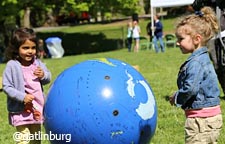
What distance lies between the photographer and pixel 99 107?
4.51 m

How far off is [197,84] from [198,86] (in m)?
0.02

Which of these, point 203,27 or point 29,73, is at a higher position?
point 203,27

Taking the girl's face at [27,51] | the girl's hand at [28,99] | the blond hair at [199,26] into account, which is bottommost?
the girl's hand at [28,99]

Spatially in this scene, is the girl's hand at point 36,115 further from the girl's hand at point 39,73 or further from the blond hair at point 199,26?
the blond hair at point 199,26

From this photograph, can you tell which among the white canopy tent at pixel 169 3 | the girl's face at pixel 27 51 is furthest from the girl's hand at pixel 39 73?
the white canopy tent at pixel 169 3

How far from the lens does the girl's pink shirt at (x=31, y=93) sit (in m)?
5.11

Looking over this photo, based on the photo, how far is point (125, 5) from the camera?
29344 millimetres

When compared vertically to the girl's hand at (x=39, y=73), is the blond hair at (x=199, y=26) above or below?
above

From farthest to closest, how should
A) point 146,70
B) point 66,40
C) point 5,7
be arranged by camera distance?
1. point 66,40
2. point 5,7
3. point 146,70

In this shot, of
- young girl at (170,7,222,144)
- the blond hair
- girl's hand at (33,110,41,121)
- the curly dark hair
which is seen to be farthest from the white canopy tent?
young girl at (170,7,222,144)

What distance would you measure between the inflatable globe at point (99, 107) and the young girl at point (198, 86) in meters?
0.41

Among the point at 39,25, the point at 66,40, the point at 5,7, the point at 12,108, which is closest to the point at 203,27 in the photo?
the point at 12,108

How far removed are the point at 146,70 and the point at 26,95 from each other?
33.9 ft

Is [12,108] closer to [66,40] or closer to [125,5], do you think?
[125,5]
